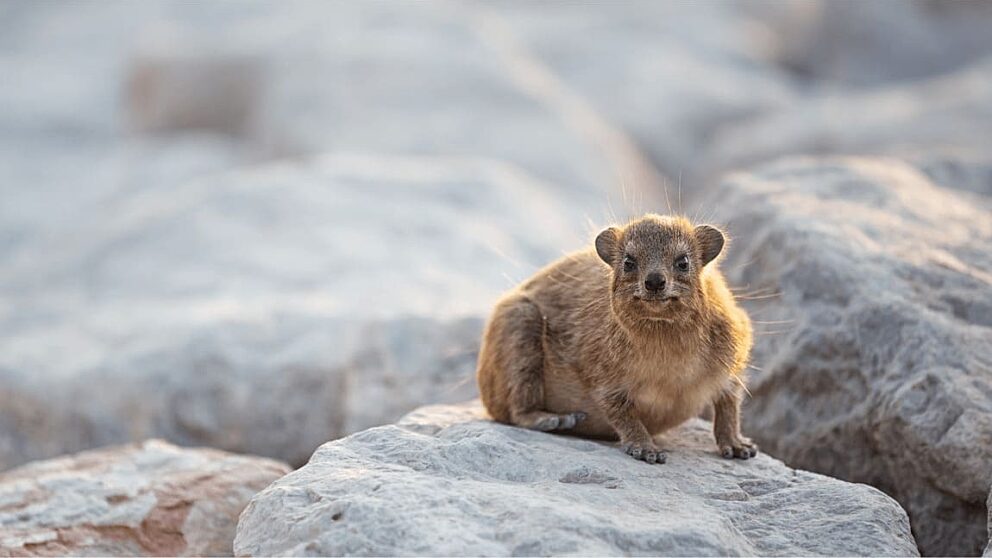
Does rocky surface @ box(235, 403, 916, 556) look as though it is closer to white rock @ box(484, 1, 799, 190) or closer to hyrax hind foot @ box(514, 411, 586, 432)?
hyrax hind foot @ box(514, 411, 586, 432)

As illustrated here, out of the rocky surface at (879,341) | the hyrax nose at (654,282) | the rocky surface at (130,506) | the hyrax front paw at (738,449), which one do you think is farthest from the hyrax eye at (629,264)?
the rocky surface at (130,506)

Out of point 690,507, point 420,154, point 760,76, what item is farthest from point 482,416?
point 760,76

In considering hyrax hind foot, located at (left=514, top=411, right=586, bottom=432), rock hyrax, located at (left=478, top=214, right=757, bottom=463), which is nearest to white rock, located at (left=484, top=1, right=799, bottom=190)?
rock hyrax, located at (left=478, top=214, right=757, bottom=463)

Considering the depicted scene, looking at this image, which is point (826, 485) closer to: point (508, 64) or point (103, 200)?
point (508, 64)

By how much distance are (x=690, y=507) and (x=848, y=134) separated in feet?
40.9

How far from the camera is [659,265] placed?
21.4ft

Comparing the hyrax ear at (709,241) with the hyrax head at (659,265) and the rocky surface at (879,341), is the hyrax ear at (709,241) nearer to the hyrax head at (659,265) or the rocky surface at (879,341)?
the hyrax head at (659,265)

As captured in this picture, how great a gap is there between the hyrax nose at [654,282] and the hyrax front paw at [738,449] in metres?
1.09

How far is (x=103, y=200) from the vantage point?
19484 millimetres

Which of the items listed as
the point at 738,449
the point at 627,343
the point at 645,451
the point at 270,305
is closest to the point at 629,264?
the point at 627,343

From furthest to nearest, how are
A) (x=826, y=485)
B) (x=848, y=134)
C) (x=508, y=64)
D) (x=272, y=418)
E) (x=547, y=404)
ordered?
(x=508, y=64)
(x=848, y=134)
(x=272, y=418)
(x=547, y=404)
(x=826, y=485)

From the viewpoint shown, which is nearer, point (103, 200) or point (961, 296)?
point (961, 296)

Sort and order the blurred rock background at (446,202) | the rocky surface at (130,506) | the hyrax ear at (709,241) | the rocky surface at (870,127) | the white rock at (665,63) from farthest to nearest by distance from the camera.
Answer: the white rock at (665,63) → the rocky surface at (870,127) → the blurred rock background at (446,202) → the rocky surface at (130,506) → the hyrax ear at (709,241)

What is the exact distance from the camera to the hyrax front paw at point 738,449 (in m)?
6.89
